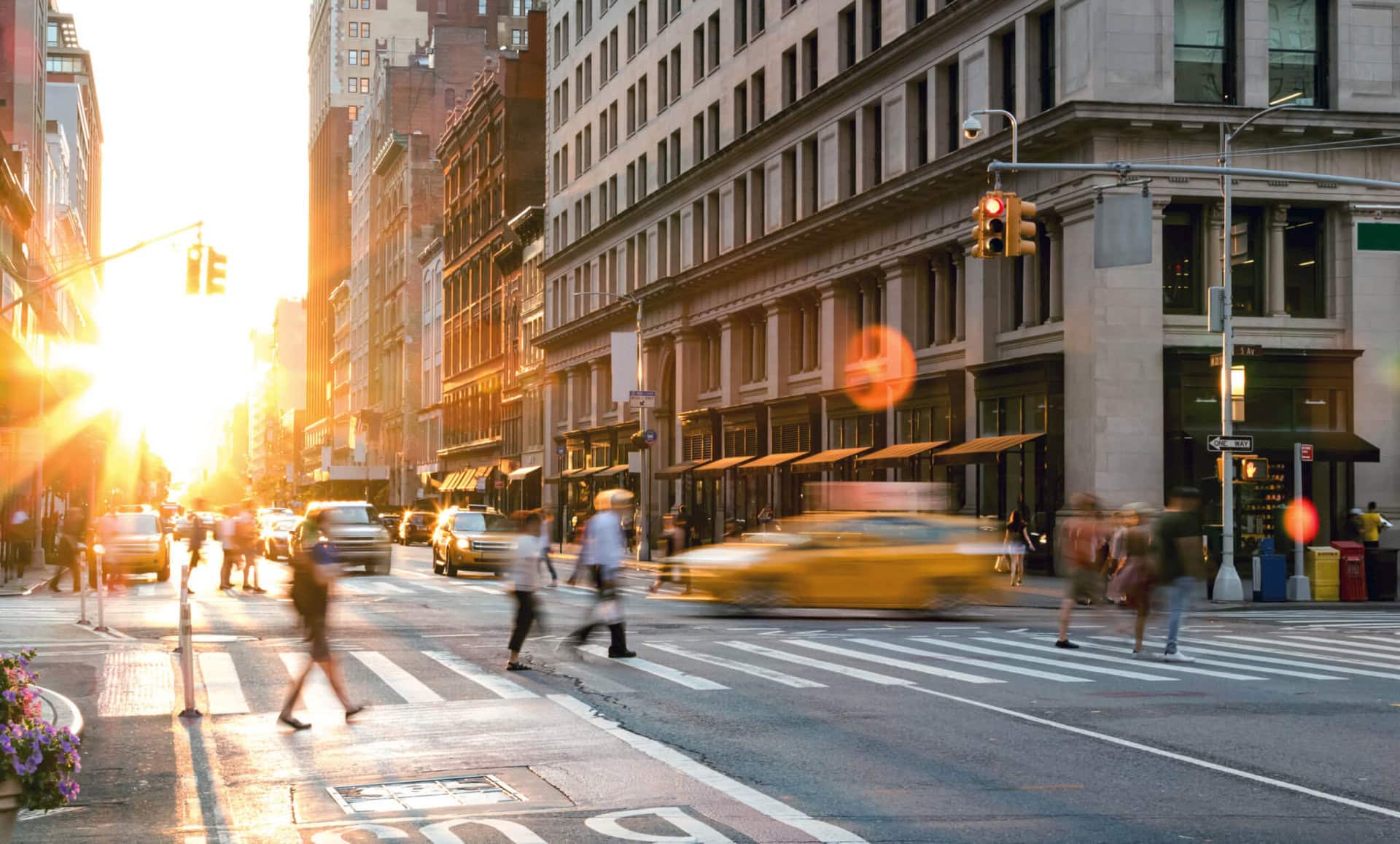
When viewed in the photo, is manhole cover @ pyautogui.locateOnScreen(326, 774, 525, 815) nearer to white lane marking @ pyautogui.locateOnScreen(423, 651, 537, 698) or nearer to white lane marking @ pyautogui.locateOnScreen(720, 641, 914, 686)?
white lane marking @ pyautogui.locateOnScreen(423, 651, 537, 698)

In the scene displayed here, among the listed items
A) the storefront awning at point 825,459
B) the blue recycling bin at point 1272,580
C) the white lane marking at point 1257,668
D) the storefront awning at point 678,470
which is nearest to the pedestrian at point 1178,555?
the white lane marking at point 1257,668

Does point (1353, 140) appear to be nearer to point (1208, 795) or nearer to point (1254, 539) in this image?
point (1254, 539)

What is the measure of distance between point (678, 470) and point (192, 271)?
116ft

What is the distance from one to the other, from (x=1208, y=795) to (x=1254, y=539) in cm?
2793

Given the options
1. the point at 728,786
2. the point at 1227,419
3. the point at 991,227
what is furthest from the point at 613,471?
the point at 728,786

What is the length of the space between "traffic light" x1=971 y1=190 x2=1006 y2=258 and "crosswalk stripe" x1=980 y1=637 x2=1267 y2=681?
213 inches

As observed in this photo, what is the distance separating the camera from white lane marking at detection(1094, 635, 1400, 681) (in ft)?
56.7

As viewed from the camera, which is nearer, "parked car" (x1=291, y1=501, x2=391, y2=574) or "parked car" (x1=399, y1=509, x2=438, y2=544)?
"parked car" (x1=291, y1=501, x2=391, y2=574)

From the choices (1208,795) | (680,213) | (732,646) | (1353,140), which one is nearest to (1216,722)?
(1208,795)

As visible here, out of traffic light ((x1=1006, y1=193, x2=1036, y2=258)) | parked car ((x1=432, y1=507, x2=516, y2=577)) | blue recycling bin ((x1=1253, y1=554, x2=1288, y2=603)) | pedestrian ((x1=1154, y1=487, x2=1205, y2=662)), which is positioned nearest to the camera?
pedestrian ((x1=1154, y1=487, x2=1205, y2=662))

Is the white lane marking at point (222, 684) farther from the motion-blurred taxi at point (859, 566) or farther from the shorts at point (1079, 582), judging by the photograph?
the shorts at point (1079, 582)

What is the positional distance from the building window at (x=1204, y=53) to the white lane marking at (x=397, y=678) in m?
25.1

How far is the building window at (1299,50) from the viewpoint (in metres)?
36.7

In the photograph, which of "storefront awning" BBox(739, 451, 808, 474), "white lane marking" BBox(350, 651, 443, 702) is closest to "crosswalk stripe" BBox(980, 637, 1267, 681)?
"white lane marking" BBox(350, 651, 443, 702)
